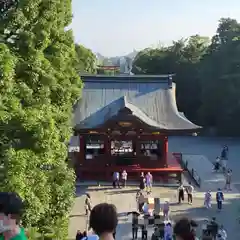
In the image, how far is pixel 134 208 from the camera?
21.7m

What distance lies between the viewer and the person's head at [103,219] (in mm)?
4422

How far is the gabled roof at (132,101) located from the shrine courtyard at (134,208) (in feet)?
11.2

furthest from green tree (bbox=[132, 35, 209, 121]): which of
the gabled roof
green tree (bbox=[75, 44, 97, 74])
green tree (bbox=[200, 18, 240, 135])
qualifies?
the gabled roof

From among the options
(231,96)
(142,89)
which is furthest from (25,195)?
(231,96)

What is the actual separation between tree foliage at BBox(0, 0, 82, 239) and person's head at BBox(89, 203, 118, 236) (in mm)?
5405

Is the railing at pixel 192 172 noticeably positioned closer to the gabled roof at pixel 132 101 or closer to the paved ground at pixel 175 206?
the paved ground at pixel 175 206

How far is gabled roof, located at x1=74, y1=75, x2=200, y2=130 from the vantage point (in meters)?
26.7

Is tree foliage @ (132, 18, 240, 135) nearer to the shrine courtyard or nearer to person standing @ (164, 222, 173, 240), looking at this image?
the shrine courtyard

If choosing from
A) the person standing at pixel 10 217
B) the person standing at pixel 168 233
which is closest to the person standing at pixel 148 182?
the person standing at pixel 168 233

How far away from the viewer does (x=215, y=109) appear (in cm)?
4547

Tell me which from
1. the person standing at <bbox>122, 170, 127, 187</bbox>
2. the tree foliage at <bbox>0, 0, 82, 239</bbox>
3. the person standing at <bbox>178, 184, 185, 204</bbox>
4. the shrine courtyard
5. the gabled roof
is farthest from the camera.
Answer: the gabled roof

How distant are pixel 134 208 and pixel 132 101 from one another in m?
8.25

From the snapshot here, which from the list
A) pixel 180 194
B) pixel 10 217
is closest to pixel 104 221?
pixel 10 217

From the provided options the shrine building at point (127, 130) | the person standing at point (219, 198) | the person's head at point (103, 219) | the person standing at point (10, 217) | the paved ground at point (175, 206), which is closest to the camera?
the person standing at point (10, 217)
